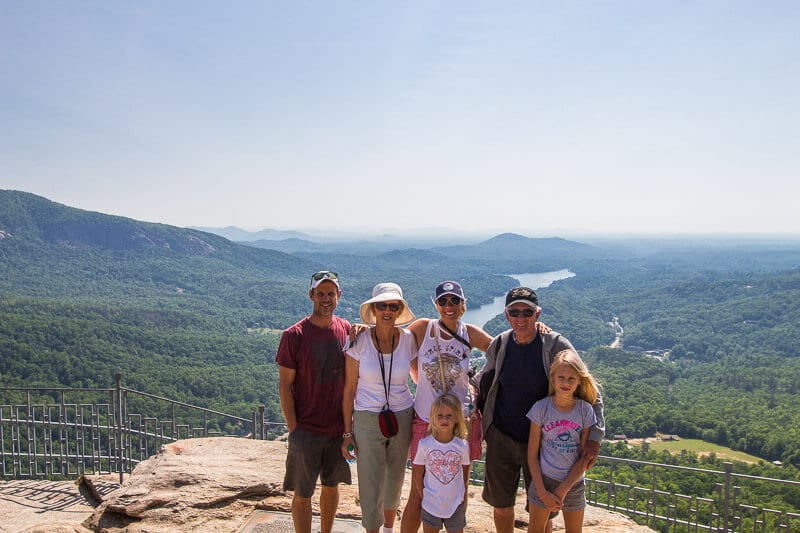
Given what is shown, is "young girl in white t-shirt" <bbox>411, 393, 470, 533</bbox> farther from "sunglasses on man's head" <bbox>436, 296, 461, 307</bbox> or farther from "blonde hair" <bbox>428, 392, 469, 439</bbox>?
"sunglasses on man's head" <bbox>436, 296, 461, 307</bbox>

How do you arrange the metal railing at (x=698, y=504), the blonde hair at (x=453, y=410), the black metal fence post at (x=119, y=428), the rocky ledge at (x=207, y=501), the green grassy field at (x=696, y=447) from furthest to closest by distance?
the green grassy field at (x=696, y=447) < the black metal fence post at (x=119, y=428) < the metal railing at (x=698, y=504) < the rocky ledge at (x=207, y=501) < the blonde hair at (x=453, y=410)

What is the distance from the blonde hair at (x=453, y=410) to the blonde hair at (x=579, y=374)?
61 cm

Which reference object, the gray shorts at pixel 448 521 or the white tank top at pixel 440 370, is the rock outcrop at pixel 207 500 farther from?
the white tank top at pixel 440 370

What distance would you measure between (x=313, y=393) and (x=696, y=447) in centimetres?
3894

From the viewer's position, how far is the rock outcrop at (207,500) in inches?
168

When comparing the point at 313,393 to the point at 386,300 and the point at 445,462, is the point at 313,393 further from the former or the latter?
the point at 445,462

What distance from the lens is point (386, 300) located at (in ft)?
10.5

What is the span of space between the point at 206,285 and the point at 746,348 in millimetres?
114426

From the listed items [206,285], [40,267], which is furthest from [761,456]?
[40,267]

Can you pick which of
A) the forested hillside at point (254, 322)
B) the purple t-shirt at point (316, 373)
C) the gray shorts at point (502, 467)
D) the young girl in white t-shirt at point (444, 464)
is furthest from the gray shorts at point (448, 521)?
the forested hillside at point (254, 322)

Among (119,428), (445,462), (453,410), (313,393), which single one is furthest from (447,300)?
(119,428)

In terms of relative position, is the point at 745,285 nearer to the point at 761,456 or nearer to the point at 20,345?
the point at 761,456

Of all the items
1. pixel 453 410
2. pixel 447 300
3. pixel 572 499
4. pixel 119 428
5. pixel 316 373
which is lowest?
pixel 119 428

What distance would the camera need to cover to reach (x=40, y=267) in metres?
111
